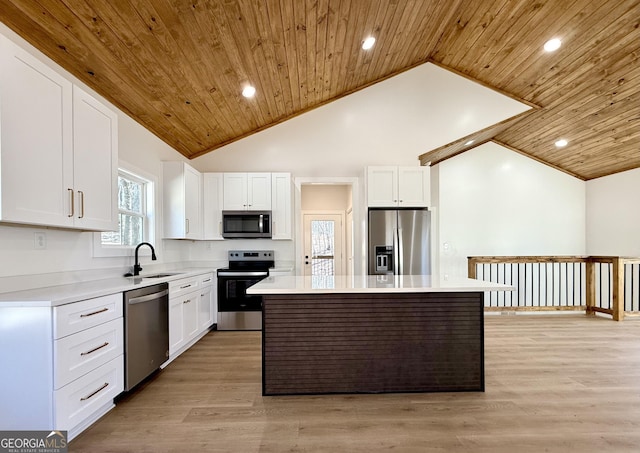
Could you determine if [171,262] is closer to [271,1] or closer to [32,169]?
[32,169]

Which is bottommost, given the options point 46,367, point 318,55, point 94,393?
point 94,393

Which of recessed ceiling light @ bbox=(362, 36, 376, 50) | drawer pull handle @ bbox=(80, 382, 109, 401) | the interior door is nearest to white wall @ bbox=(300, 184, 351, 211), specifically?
the interior door

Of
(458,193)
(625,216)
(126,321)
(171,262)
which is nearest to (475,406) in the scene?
(126,321)

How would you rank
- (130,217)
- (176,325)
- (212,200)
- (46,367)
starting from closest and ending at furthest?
(46,367), (176,325), (130,217), (212,200)

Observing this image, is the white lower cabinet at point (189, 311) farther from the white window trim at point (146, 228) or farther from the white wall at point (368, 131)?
the white wall at point (368, 131)

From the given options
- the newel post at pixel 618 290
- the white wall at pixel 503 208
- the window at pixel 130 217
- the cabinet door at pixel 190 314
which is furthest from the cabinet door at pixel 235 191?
the newel post at pixel 618 290

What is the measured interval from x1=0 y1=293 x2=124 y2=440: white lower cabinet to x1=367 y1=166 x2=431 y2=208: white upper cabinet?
355 centimetres

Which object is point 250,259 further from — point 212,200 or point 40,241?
point 40,241

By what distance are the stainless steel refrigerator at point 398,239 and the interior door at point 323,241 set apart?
2911 millimetres

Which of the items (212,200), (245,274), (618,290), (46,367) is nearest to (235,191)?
(212,200)

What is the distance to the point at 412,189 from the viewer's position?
15.2ft

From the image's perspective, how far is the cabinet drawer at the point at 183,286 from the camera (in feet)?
10.7

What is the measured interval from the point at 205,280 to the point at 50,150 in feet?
8.09

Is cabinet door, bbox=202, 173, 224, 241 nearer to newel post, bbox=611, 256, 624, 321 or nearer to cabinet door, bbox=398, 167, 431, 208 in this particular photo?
cabinet door, bbox=398, 167, 431, 208
